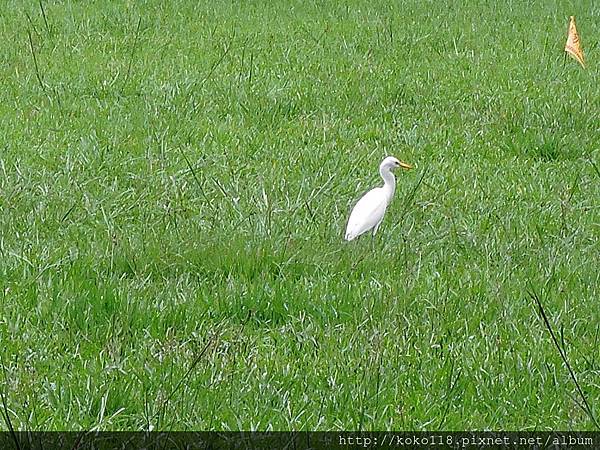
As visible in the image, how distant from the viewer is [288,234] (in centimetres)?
497

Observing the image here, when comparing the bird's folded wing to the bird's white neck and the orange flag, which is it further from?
the orange flag

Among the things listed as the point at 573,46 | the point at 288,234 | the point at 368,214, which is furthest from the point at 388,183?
the point at 573,46

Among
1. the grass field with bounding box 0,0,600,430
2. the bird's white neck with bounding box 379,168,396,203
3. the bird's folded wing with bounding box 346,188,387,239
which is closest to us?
the grass field with bounding box 0,0,600,430

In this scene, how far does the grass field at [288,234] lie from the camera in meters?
3.62

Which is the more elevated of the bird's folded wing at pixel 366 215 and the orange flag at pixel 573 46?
the bird's folded wing at pixel 366 215

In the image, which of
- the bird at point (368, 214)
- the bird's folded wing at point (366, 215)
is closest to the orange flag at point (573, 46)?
the bird at point (368, 214)

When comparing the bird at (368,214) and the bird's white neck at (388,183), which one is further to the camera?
the bird's white neck at (388,183)

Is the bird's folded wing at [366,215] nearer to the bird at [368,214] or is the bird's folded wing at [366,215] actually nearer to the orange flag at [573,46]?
the bird at [368,214]

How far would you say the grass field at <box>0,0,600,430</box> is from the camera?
143 inches

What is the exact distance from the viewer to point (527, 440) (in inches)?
133

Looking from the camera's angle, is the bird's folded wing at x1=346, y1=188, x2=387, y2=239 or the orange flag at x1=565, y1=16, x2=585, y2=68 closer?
the bird's folded wing at x1=346, y1=188, x2=387, y2=239

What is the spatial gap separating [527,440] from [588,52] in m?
7.02

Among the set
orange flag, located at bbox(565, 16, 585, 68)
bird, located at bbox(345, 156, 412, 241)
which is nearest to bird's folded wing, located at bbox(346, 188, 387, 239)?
bird, located at bbox(345, 156, 412, 241)

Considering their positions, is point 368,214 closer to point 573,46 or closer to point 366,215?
point 366,215
